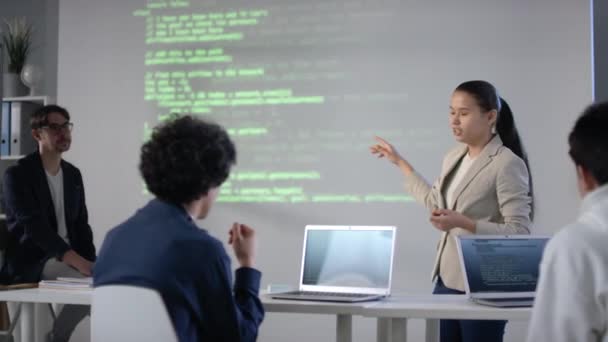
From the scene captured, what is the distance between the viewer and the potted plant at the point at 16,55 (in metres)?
4.95

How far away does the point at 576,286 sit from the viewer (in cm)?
119

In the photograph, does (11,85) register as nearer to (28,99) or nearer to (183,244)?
(28,99)

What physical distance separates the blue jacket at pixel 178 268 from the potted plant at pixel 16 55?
142 inches

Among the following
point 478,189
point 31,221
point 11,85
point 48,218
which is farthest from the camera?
point 11,85

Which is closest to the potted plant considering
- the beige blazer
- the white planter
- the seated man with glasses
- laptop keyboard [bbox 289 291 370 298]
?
the white planter

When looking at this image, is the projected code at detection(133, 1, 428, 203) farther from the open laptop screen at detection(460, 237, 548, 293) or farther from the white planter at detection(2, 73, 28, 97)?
the open laptop screen at detection(460, 237, 548, 293)

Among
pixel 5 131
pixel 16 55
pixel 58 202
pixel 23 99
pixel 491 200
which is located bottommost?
pixel 58 202

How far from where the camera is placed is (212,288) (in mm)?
1660

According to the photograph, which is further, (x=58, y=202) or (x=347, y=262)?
(x=58, y=202)

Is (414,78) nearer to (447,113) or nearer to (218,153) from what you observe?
(447,113)

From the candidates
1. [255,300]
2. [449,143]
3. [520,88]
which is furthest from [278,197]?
[255,300]

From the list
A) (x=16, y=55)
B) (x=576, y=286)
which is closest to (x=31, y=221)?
(x=16, y=55)

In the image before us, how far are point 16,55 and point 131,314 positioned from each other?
3.88m

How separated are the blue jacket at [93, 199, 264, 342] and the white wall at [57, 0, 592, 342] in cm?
270
